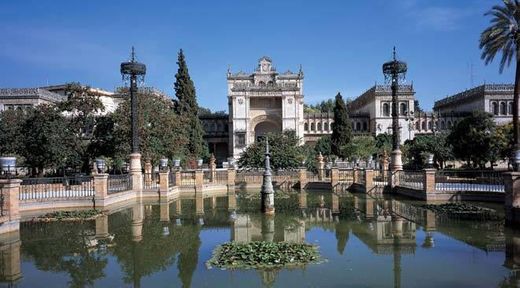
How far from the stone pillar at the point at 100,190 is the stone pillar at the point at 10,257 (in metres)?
5.58

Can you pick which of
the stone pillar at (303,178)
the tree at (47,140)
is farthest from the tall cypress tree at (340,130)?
the tree at (47,140)

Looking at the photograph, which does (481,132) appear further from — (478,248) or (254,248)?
(254,248)

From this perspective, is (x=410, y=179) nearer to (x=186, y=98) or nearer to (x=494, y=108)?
(x=186, y=98)

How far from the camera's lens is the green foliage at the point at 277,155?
38688 millimetres

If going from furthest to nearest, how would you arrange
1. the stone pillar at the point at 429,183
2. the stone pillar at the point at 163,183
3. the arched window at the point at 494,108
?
the arched window at the point at 494,108, the stone pillar at the point at 163,183, the stone pillar at the point at 429,183

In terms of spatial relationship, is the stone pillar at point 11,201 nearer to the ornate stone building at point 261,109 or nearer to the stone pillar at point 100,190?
the stone pillar at point 100,190

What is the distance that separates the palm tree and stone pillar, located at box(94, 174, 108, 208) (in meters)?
19.8

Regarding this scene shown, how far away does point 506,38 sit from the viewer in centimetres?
2461

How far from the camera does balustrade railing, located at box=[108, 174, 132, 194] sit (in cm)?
2167

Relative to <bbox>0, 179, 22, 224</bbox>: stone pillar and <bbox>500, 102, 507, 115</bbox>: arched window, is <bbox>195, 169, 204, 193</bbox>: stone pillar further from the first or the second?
<bbox>500, 102, 507, 115</bbox>: arched window

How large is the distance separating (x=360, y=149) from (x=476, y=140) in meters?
15.0

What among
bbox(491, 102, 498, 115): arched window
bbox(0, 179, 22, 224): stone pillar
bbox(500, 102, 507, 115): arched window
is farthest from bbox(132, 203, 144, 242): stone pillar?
bbox(500, 102, 507, 115): arched window

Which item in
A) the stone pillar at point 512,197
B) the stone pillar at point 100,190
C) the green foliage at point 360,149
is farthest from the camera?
the green foliage at point 360,149

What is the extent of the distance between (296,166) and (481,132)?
15.5m
